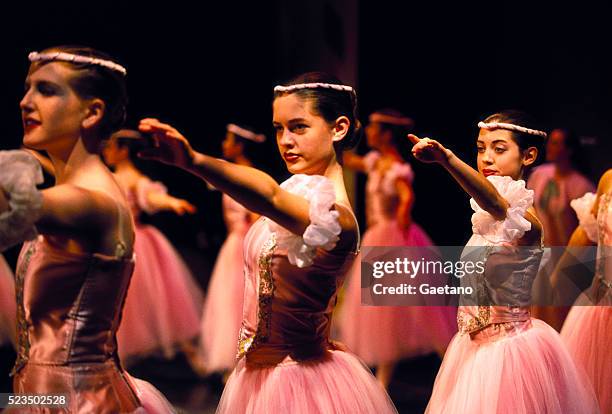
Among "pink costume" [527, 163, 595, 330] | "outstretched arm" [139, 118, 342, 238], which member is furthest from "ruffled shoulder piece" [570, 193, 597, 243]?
"outstretched arm" [139, 118, 342, 238]

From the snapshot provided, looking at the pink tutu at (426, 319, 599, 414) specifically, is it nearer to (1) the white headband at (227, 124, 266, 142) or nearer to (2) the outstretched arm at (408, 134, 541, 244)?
(2) the outstretched arm at (408, 134, 541, 244)

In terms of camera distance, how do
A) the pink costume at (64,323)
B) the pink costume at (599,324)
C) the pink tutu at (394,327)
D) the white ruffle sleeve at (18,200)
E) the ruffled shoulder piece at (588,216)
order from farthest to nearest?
the pink tutu at (394,327)
the ruffled shoulder piece at (588,216)
the pink costume at (599,324)
the pink costume at (64,323)
the white ruffle sleeve at (18,200)

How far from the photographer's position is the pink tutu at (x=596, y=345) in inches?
135

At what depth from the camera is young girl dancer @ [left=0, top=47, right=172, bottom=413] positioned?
73.3 inches

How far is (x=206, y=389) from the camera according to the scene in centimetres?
492

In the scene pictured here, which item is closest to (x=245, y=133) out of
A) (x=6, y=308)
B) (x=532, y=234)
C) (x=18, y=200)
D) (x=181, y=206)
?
(x=181, y=206)

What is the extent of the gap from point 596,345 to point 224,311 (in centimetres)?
244

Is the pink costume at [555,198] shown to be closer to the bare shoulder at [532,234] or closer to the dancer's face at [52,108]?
the bare shoulder at [532,234]

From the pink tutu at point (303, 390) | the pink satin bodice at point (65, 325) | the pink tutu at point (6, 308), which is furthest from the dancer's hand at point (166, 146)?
the pink tutu at point (6, 308)

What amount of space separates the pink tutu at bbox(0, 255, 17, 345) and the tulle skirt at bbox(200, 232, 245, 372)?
1708 millimetres

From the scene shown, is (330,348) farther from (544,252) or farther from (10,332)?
(10,332)

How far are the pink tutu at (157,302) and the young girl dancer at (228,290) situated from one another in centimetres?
12

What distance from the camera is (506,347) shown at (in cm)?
281

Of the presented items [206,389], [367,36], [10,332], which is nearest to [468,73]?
[367,36]
